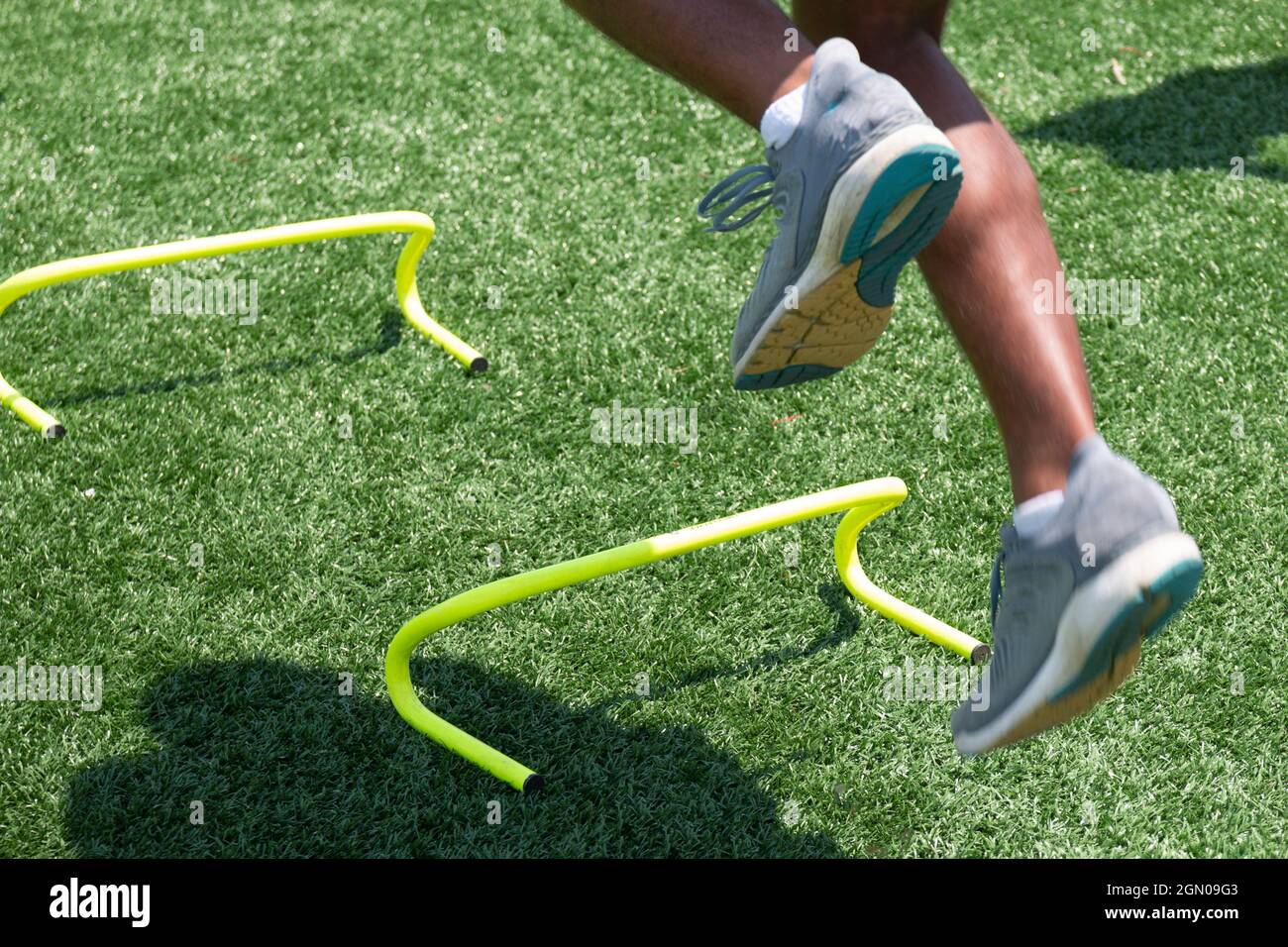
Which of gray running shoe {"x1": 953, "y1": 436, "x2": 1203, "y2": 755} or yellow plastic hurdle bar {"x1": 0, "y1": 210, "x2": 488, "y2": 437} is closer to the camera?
gray running shoe {"x1": 953, "y1": 436, "x2": 1203, "y2": 755}

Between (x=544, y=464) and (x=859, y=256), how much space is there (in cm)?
153

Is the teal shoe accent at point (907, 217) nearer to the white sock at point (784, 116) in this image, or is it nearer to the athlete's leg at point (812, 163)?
the athlete's leg at point (812, 163)

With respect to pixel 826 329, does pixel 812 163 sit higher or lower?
higher

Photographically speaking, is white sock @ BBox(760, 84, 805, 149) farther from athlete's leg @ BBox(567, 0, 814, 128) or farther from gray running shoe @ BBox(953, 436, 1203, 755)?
gray running shoe @ BBox(953, 436, 1203, 755)

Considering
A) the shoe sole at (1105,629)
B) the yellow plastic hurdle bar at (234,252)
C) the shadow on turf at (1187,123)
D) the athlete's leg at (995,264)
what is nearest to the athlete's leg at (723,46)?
Answer: the athlete's leg at (995,264)

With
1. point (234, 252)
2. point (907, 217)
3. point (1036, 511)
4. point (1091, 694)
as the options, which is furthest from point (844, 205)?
point (234, 252)

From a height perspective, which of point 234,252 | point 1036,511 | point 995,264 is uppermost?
point 995,264

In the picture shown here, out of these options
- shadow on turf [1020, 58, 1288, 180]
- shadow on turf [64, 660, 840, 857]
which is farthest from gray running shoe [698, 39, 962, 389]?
shadow on turf [1020, 58, 1288, 180]

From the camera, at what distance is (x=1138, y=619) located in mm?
1640

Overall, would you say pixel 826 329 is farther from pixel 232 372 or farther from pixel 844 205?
pixel 232 372

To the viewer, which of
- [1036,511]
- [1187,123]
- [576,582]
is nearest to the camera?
[1036,511]

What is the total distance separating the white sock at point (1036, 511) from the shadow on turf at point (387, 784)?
2.85 feet

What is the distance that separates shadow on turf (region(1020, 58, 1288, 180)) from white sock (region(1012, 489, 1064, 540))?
3048 mm

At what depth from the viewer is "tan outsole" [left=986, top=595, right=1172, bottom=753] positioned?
1645 mm
